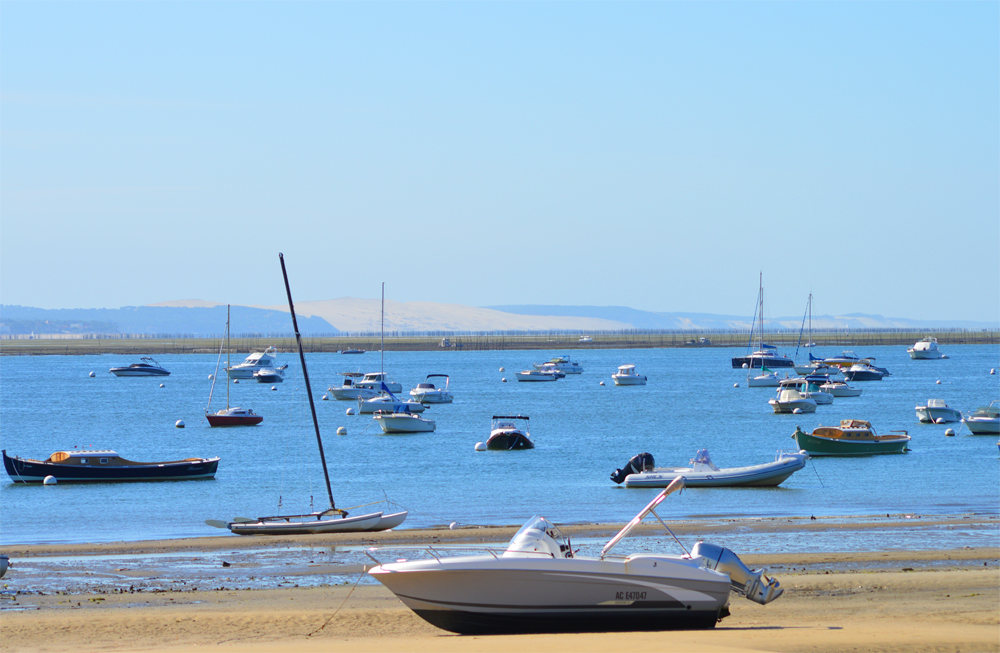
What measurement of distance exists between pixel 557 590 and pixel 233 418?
2436 inches

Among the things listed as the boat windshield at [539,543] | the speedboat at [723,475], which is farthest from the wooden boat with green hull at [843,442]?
the boat windshield at [539,543]

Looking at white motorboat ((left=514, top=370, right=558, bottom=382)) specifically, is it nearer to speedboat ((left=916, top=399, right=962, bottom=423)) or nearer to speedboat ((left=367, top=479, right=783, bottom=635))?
speedboat ((left=916, top=399, right=962, bottom=423))

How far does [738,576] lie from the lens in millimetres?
19375

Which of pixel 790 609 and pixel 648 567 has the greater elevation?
pixel 648 567

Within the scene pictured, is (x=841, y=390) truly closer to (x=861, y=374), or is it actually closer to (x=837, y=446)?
(x=861, y=374)

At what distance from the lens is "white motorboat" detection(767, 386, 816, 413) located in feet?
271

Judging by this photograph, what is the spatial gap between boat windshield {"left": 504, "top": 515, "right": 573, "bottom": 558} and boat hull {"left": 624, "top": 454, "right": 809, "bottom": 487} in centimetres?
2434

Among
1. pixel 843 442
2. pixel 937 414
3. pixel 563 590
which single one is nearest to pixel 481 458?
pixel 843 442

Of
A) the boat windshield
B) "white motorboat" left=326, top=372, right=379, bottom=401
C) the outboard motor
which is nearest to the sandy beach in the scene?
the boat windshield

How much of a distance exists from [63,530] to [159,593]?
14170mm

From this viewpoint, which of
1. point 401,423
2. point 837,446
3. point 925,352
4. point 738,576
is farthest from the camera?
point 925,352

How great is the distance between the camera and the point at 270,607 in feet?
73.6

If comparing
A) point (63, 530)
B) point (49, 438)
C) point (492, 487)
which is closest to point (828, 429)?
point (492, 487)

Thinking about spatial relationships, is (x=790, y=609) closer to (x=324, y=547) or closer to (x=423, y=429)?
(x=324, y=547)
